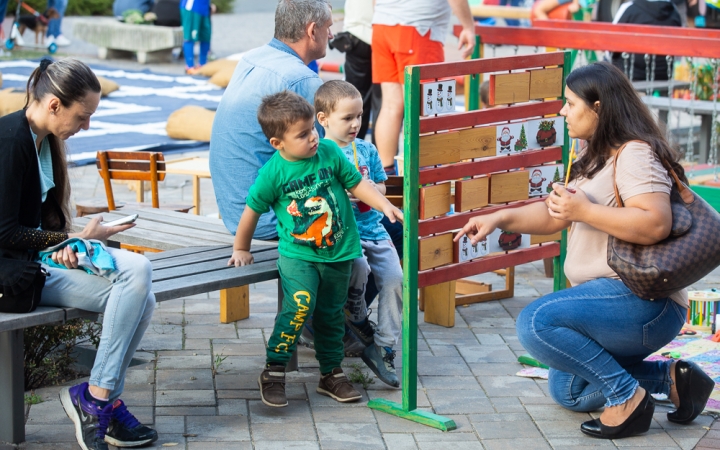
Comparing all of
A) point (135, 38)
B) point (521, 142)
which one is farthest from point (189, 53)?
point (521, 142)

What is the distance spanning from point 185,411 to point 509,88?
1.89 meters

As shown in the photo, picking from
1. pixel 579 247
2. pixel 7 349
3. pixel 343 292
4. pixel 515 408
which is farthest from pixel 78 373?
pixel 579 247

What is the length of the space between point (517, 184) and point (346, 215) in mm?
807

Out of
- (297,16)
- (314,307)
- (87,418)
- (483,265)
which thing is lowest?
(87,418)

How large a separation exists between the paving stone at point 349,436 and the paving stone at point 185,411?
1.48 feet

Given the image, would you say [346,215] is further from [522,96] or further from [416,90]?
[522,96]

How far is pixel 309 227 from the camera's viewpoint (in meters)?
3.95

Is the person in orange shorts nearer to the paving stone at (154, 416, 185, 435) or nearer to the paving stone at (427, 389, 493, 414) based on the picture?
the paving stone at (427, 389, 493, 414)

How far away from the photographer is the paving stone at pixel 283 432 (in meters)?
3.76

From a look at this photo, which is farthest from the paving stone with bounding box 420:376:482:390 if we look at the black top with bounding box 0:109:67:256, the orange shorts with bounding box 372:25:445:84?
the orange shorts with bounding box 372:25:445:84

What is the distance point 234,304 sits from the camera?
5141 mm

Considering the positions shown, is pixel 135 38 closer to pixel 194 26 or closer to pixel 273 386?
pixel 194 26

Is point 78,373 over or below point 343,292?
below

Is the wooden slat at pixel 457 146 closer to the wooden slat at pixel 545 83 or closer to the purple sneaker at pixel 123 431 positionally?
the wooden slat at pixel 545 83
